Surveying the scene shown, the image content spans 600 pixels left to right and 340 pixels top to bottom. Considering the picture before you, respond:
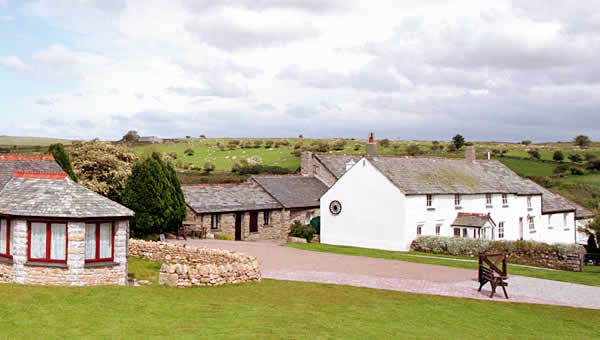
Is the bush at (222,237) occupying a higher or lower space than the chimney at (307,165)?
lower

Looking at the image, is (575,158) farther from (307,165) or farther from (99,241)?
(99,241)

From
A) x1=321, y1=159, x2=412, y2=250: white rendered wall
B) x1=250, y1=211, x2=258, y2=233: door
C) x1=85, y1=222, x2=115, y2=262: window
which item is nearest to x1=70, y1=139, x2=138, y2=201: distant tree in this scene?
x1=250, y1=211, x2=258, y2=233: door

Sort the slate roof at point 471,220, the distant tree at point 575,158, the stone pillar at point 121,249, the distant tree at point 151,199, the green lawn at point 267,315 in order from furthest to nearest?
the distant tree at point 575,158, the slate roof at point 471,220, the distant tree at point 151,199, the stone pillar at point 121,249, the green lawn at point 267,315

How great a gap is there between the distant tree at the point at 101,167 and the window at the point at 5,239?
22.3 meters

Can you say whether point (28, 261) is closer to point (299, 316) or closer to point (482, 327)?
point (299, 316)

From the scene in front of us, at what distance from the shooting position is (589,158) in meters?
87.9

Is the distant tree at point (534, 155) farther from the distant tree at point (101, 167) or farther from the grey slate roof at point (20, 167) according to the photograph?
the grey slate roof at point (20, 167)

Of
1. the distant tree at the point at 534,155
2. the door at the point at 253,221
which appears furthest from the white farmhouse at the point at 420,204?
the distant tree at the point at 534,155

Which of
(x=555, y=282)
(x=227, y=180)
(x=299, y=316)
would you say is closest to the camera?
(x=299, y=316)

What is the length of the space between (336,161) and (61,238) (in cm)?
3780

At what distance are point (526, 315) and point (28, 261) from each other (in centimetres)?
1691

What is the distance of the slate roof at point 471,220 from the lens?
128 feet

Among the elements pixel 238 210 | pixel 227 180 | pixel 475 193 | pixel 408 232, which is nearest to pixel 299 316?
pixel 408 232

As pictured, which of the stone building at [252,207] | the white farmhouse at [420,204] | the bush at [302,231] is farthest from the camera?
the bush at [302,231]
